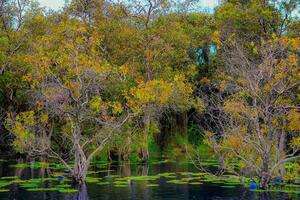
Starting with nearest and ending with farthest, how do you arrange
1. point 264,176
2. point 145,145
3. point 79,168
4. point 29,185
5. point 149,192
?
point 149,192
point 264,176
point 29,185
point 79,168
point 145,145

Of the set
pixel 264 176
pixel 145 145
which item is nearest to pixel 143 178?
pixel 264 176

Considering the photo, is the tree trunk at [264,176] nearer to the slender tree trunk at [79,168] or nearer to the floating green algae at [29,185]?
the slender tree trunk at [79,168]

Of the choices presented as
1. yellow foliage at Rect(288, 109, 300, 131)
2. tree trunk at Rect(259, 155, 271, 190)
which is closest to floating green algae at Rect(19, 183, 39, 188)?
tree trunk at Rect(259, 155, 271, 190)

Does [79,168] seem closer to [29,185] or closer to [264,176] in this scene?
[29,185]

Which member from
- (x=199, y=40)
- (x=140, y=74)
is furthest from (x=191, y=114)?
(x=140, y=74)

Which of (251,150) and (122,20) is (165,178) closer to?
(251,150)

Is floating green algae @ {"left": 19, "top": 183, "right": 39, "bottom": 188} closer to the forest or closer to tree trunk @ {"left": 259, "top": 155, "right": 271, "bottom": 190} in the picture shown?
the forest

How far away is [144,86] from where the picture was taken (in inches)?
1069

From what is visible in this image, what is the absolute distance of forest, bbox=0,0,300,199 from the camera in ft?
79.0

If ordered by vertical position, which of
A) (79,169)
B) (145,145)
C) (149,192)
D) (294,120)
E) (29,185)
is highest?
(294,120)

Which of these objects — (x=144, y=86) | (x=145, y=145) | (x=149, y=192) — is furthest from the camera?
(x=145, y=145)

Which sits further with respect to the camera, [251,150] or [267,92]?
[251,150]

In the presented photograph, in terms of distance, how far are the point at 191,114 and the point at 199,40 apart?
8.16m

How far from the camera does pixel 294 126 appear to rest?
22.8 meters
